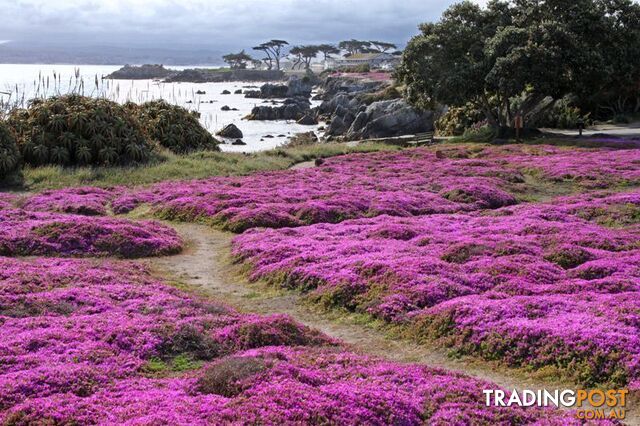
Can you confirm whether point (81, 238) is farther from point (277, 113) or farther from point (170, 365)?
point (277, 113)

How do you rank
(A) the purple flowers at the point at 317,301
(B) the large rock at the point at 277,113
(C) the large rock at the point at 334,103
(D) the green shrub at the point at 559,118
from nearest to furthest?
(A) the purple flowers at the point at 317,301
(D) the green shrub at the point at 559,118
(C) the large rock at the point at 334,103
(B) the large rock at the point at 277,113

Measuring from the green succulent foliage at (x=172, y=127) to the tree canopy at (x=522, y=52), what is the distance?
49.9ft

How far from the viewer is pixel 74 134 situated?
3353cm

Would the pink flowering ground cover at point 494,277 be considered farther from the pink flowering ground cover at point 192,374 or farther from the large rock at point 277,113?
the large rock at point 277,113

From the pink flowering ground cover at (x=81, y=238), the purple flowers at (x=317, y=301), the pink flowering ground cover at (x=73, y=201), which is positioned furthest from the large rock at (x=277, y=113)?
the pink flowering ground cover at (x=81, y=238)

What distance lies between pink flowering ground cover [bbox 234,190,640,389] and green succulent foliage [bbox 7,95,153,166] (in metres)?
17.0

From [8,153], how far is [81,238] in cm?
1477

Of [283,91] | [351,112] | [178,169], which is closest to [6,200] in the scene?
[178,169]

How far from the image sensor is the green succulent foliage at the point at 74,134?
32469 mm

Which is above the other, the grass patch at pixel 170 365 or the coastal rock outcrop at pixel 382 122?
the coastal rock outcrop at pixel 382 122

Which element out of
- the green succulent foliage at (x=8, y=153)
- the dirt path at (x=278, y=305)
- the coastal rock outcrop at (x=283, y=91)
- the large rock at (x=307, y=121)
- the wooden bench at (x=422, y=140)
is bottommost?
the dirt path at (x=278, y=305)

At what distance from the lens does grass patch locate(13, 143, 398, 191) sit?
29.5 metres

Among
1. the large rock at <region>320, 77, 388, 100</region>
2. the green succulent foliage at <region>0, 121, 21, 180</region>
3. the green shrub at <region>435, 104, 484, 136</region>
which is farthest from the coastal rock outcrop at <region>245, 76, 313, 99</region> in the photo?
the green succulent foliage at <region>0, 121, 21, 180</region>

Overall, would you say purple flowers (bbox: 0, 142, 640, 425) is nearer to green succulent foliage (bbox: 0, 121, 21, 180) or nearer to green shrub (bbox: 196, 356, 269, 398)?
green shrub (bbox: 196, 356, 269, 398)
